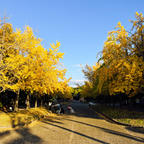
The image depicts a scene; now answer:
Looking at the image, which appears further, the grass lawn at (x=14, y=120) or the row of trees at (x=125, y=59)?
the row of trees at (x=125, y=59)

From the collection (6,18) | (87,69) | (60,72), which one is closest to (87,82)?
(87,69)

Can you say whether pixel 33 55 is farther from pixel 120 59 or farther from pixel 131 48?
pixel 131 48

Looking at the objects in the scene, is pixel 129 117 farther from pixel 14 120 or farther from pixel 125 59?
pixel 14 120

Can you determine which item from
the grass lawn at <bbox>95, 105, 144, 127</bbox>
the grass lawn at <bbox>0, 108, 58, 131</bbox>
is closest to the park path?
the grass lawn at <bbox>0, 108, 58, 131</bbox>

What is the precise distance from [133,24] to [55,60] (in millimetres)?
7973

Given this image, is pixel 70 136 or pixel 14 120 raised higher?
pixel 14 120

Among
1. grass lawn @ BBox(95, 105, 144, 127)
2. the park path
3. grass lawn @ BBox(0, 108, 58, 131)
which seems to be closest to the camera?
the park path

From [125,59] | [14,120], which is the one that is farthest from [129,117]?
[14,120]

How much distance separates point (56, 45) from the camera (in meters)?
17.1

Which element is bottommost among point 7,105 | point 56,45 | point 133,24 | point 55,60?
point 7,105

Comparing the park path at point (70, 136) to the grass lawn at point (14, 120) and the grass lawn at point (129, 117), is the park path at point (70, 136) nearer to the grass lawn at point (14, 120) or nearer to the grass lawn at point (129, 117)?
the grass lawn at point (14, 120)

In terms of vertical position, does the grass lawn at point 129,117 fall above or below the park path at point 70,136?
above

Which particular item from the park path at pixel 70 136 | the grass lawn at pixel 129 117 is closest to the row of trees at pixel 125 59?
the grass lawn at pixel 129 117

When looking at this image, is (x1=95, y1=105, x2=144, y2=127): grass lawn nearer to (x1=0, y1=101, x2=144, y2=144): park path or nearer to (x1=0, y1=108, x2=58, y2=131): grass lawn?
(x1=0, y1=101, x2=144, y2=144): park path
